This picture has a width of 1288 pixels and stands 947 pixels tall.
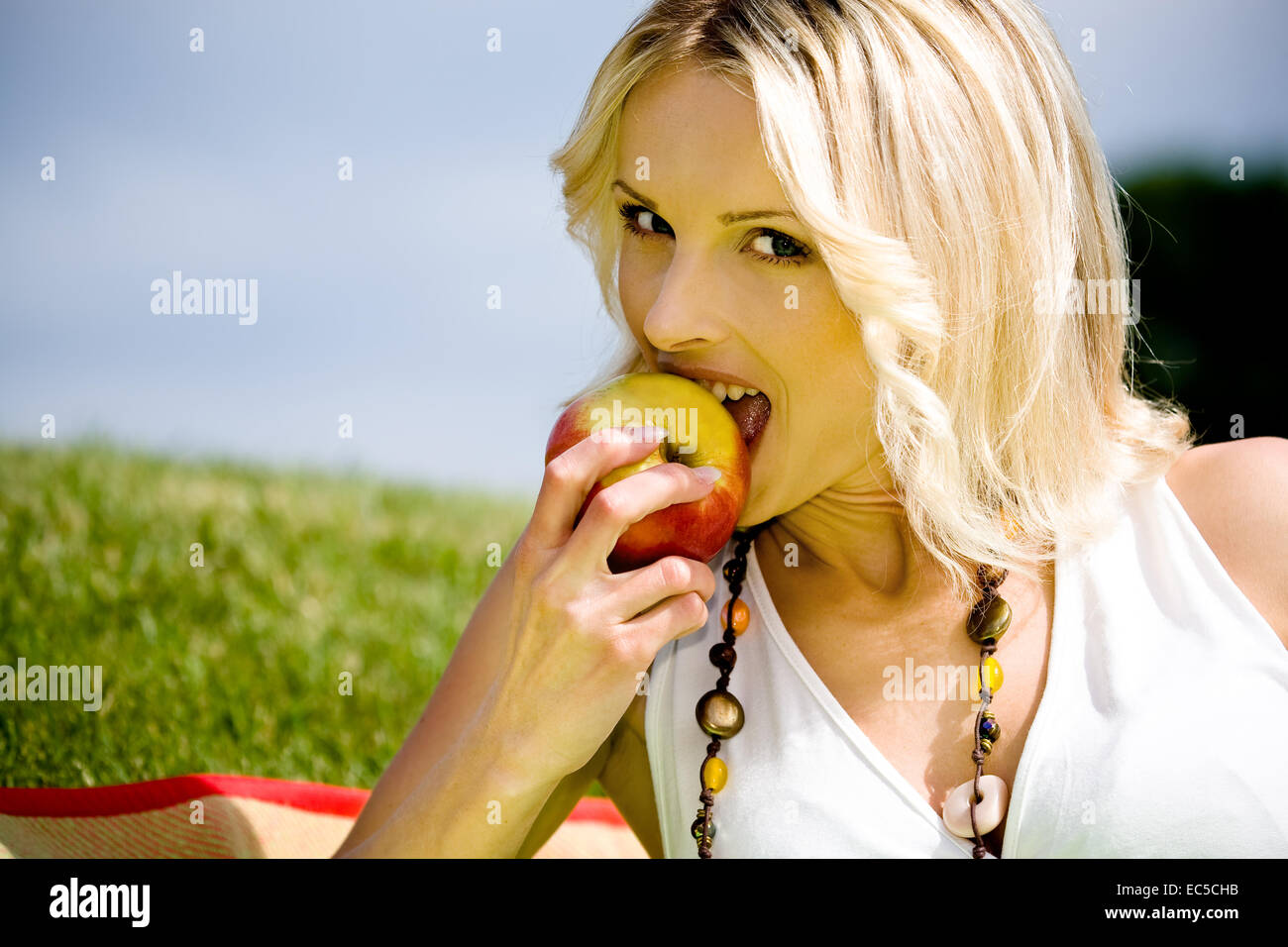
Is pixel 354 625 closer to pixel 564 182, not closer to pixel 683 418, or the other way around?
pixel 564 182

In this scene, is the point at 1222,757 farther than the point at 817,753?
No

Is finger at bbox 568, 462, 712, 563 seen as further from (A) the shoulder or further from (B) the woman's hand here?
(A) the shoulder

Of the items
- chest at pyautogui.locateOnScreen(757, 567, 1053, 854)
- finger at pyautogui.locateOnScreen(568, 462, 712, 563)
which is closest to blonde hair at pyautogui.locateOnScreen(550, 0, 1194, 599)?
chest at pyautogui.locateOnScreen(757, 567, 1053, 854)

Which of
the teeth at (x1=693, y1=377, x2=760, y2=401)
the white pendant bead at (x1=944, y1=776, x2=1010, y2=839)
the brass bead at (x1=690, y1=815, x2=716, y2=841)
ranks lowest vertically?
the brass bead at (x1=690, y1=815, x2=716, y2=841)

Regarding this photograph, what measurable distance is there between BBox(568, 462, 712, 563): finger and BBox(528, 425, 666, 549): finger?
0.15 feet

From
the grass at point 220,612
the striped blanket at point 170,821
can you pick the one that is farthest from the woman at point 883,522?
the grass at point 220,612

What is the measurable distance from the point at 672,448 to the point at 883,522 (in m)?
0.63

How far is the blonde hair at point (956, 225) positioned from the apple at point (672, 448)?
0.32m

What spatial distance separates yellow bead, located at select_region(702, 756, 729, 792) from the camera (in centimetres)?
227

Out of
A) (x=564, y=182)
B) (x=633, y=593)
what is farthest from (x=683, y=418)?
(x=564, y=182)

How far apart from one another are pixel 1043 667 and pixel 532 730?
1031 mm

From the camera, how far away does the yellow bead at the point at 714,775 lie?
2.27 m

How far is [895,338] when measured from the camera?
2223mm
